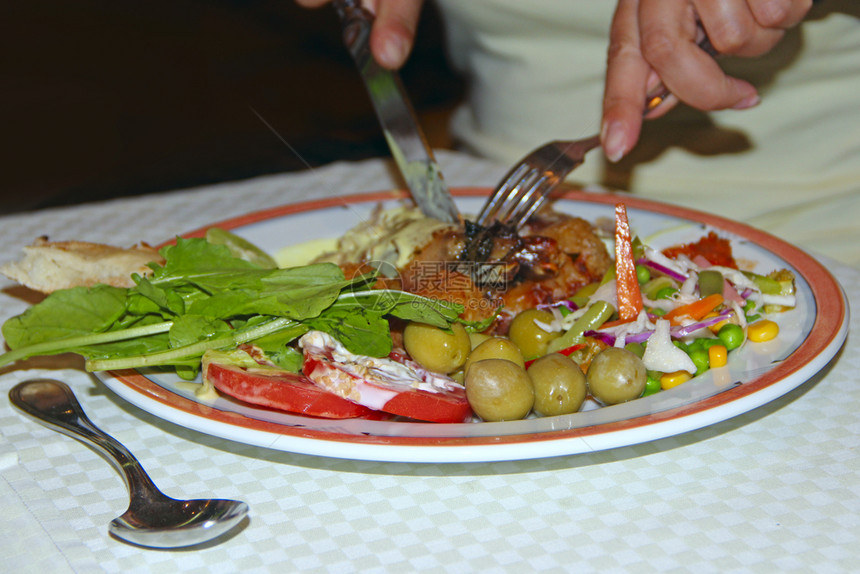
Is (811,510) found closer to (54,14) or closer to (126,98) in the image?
(126,98)

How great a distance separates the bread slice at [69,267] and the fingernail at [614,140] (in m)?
1.14

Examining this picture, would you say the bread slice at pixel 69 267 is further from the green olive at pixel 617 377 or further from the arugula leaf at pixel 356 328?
the green olive at pixel 617 377

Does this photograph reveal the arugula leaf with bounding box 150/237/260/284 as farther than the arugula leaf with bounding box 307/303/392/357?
Yes

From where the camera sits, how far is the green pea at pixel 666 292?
1781mm

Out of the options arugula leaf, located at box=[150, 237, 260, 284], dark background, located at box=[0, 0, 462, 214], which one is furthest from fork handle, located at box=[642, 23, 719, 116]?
dark background, located at box=[0, 0, 462, 214]

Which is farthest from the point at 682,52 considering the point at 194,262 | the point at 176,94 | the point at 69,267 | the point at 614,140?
the point at 176,94

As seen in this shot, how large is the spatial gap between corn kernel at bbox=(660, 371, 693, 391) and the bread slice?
1.16 metres

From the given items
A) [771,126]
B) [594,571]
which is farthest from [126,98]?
[594,571]

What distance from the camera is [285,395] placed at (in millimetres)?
1414

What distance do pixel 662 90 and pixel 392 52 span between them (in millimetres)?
760

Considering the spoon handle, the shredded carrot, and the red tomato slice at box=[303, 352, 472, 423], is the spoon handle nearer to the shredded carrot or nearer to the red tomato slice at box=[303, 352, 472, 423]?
the red tomato slice at box=[303, 352, 472, 423]

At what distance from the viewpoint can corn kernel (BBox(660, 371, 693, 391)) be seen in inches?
59.9

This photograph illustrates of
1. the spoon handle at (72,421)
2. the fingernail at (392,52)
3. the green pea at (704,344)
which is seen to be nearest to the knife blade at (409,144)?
the fingernail at (392,52)

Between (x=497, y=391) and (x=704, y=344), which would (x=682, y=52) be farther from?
(x=497, y=391)
